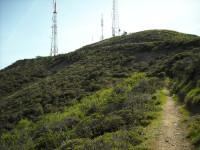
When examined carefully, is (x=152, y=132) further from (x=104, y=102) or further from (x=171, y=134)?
(x=104, y=102)

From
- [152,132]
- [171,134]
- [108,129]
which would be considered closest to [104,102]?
[108,129]

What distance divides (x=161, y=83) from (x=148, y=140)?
27.9ft

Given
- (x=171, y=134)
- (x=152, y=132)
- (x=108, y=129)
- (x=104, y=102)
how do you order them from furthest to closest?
(x=104, y=102) < (x=108, y=129) < (x=152, y=132) < (x=171, y=134)

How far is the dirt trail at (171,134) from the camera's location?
14.9ft

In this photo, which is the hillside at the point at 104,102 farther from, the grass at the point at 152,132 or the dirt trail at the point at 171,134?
the dirt trail at the point at 171,134

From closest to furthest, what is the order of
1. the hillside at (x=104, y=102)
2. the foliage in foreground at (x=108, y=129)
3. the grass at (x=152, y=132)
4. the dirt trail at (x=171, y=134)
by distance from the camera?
the dirt trail at (x=171, y=134) < the grass at (x=152, y=132) < the foliage in foreground at (x=108, y=129) < the hillside at (x=104, y=102)

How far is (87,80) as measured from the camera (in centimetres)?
1998

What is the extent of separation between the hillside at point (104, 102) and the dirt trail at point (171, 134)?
32 cm

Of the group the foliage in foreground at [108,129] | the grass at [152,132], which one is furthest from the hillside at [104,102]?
the grass at [152,132]

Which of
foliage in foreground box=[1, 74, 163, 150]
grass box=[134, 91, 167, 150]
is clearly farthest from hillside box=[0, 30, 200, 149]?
grass box=[134, 91, 167, 150]

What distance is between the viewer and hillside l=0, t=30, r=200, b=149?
6141 millimetres

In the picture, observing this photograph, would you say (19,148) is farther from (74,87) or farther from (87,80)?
(87,80)

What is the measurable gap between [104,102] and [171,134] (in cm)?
→ 577

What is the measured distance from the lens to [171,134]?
17.2ft
